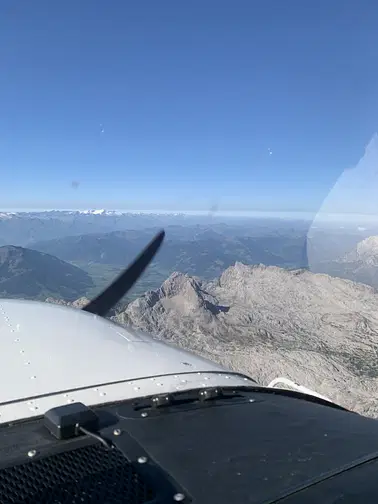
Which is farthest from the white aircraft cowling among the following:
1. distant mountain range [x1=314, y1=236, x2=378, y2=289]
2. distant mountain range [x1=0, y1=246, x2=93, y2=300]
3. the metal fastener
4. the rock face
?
distant mountain range [x1=314, y1=236, x2=378, y2=289]

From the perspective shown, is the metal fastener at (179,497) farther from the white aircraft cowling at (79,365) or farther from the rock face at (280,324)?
the rock face at (280,324)

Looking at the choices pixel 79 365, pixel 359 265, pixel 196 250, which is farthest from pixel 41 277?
pixel 359 265

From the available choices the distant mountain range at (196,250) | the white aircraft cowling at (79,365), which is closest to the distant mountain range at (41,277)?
the distant mountain range at (196,250)

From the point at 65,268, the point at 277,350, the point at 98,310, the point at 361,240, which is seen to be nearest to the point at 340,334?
the point at 277,350

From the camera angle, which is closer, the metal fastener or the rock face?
the metal fastener

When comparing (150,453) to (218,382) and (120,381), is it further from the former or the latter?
(218,382)

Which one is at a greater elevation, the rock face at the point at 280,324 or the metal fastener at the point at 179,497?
the metal fastener at the point at 179,497

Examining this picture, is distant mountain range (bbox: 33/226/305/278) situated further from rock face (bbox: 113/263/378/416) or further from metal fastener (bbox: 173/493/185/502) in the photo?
metal fastener (bbox: 173/493/185/502)
